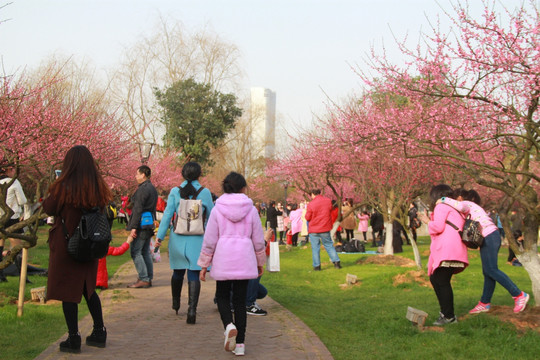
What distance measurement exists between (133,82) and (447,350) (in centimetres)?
4117

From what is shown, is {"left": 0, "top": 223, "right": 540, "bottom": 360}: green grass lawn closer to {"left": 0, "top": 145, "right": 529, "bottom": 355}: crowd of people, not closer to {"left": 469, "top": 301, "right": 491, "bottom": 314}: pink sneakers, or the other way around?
{"left": 469, "top": 301, "right": 491, "bottom": 314}: pink sneakers

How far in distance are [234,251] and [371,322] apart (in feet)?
9.43

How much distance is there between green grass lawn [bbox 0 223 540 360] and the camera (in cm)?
622

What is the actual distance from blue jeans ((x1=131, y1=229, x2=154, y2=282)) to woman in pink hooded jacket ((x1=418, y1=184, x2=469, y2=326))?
4993 millimetres

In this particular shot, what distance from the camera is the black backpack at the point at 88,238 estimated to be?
218 inches

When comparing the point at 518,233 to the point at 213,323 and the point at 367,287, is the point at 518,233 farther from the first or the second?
the point at 213,323

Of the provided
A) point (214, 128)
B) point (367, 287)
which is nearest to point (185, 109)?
point (214, 128)

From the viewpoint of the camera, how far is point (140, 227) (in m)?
10.3

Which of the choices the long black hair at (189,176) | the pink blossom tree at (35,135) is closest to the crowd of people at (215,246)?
the long black hair at (189,176)

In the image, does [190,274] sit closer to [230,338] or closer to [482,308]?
[230,338]

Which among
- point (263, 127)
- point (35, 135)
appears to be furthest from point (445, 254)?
point (263, 127)

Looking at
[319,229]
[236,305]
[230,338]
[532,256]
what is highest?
[319,229]

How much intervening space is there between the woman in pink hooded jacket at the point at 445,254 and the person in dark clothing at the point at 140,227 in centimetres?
463

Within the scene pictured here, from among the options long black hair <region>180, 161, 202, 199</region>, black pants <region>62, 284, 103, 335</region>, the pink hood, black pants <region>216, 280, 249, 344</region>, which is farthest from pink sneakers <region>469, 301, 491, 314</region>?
black pants <region>62, 284, 103, 335</region>
